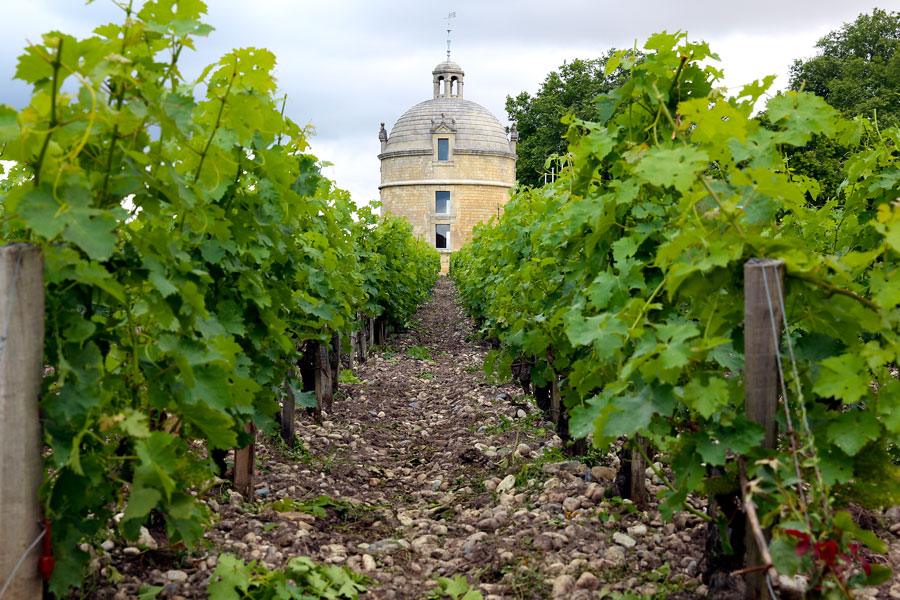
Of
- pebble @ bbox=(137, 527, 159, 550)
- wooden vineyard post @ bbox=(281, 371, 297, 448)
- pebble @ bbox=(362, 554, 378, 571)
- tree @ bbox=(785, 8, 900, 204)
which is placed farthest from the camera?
tree @ bbox=(785, 8, 900, 204)

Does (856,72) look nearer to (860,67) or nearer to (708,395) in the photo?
(860,67)

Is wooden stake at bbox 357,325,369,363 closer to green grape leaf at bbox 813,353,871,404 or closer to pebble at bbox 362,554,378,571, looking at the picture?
pebble at bbox 362,554,378,571

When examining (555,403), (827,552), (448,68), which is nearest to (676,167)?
(827,552)

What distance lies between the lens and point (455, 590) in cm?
335

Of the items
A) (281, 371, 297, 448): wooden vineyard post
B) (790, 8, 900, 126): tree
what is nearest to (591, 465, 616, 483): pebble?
(281, 371, 297, 448): wooden vineyard post

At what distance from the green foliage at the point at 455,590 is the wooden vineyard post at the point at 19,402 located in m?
1.75

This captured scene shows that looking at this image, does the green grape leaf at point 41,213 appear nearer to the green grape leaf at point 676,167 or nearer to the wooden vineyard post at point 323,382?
the green grape leaf at point 676,167

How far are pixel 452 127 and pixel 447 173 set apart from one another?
3030 mm

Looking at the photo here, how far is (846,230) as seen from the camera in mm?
5211

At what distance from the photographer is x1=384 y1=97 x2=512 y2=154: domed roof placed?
48.1 meters

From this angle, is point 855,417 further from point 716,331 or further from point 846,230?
point 846,230

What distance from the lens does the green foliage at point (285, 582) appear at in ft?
9.74

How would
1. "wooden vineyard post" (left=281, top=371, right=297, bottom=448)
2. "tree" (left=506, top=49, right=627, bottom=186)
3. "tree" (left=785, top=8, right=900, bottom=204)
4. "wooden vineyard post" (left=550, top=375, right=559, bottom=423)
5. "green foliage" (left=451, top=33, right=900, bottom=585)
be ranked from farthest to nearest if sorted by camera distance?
1. "tree" (left=506, top=49, right=627, bottom=186)
2. "tree" (left=785, top=8, right=900, bottom=204)
3. "wooden vineyard post" (left=550, top=375, right=559, bottom=423)
4. "wooden vineyard post" (left=281, top=371, right=297, bottom=448)
5. "green foliage" (left=451, top=33, right=900, bottom=585)

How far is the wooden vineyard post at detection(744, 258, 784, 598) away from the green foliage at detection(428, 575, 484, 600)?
1277 mm
